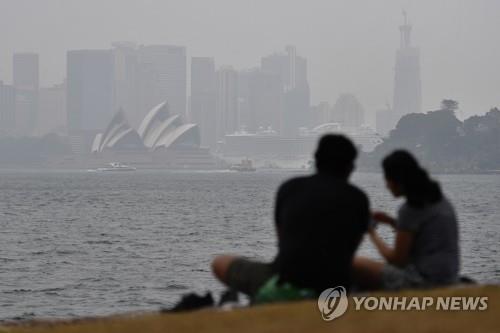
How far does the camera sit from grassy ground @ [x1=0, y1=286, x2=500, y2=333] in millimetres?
3777

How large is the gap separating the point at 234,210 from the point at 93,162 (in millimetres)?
114273

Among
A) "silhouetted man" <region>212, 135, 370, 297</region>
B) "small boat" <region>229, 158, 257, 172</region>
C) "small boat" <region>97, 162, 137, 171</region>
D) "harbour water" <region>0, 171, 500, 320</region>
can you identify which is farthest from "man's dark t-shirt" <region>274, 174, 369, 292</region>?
"small boat" <region>229, 158, 257, 172</region>

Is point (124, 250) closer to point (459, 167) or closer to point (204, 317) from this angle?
point (204, 317)

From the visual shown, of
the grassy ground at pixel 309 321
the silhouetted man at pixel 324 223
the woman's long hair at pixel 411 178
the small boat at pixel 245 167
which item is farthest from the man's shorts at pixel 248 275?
the small boat at pixel 245 167

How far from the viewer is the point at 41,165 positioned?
583 ft

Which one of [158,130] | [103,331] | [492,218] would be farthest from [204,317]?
[158,130]

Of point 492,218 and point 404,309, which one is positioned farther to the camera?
point 492,218

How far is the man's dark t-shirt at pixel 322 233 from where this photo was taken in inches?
173

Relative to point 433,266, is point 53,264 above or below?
below

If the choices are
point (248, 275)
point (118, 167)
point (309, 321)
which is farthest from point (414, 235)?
point (118, 167)

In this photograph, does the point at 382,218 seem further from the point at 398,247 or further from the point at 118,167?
the point at 118,167

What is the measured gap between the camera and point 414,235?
4.72 m

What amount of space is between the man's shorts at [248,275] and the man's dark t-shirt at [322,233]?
162 millimetres

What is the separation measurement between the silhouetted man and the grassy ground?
0.19 m
